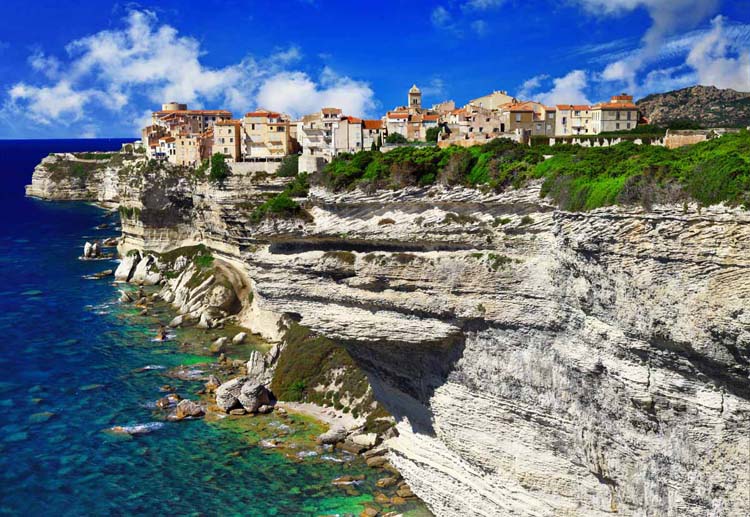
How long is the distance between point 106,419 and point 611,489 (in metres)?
23.6

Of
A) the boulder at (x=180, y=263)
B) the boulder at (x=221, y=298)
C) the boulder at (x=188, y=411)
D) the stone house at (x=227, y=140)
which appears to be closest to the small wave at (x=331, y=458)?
the boulder at (x=188, y=411)

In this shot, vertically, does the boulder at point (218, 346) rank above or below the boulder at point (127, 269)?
below

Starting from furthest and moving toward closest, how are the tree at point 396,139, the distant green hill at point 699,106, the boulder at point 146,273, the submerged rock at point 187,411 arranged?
the boulder at point 146,273 < the tree at point 396,139 < the distant green hill at point 699,106 < the submerged rock at point 187,411

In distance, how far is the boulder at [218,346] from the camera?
1673 inches

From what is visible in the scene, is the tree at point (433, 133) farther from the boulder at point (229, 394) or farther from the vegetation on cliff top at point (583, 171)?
the boulder at point (229, 394)

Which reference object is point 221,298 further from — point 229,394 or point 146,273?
point 229,394

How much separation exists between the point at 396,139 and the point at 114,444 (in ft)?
110

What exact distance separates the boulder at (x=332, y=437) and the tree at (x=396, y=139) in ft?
95.2

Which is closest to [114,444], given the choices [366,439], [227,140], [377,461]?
[366,439]

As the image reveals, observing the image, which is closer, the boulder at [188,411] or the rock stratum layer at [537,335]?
the rock stratum layer at [537,335]

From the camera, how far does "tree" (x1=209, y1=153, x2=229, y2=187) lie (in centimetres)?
5959

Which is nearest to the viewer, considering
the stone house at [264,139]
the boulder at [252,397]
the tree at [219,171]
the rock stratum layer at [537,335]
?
the rock stratum layer at [537,335]

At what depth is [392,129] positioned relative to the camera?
2399 inches

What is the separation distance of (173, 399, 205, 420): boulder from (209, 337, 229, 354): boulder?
9.01m
